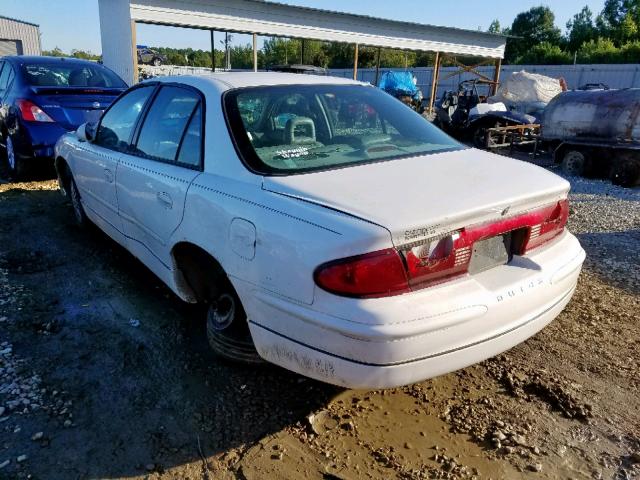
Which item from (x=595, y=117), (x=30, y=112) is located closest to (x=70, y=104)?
(x=30, y=112)

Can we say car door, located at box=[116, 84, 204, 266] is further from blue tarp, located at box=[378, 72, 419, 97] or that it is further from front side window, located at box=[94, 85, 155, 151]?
blue tarp, located at box=[378, 72, 419, 97]

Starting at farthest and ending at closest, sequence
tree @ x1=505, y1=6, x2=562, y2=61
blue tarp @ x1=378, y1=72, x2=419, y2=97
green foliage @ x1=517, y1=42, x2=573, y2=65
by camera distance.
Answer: tree @ x1=505, y1=6, x2=562, y2=61, green foliage @ x1=517, y1=42, x2=573, y2=65, blue tarp @ x1=378, y1=72, x2=419, y2=97

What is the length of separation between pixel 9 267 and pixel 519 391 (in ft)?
13.2

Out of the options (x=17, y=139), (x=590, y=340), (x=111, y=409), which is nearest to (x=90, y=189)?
(x=111, y=409)

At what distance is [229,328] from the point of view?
2676 millimetres

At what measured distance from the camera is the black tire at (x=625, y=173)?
341 inches

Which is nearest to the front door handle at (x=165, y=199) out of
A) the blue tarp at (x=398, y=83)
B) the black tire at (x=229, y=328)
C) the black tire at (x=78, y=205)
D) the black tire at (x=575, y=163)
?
the black tire at (x=229, y=328)

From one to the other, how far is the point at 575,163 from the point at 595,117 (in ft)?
3.04

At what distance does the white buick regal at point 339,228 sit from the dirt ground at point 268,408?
36cm

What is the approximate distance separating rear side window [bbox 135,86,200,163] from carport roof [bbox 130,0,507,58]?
11.6 m

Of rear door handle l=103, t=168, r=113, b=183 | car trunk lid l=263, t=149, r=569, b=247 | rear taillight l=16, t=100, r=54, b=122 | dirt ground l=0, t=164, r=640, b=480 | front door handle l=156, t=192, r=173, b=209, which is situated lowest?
dirt ground l=0, t=164, r=640, b=480

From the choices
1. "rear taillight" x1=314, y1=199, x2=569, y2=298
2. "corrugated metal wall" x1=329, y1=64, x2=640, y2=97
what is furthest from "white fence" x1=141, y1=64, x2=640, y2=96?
"rear taillight" x1=314, y1=199, x2=569, y2=298

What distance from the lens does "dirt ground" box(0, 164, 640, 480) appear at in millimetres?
2205

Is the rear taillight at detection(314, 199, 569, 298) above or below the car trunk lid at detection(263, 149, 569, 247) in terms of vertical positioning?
below
